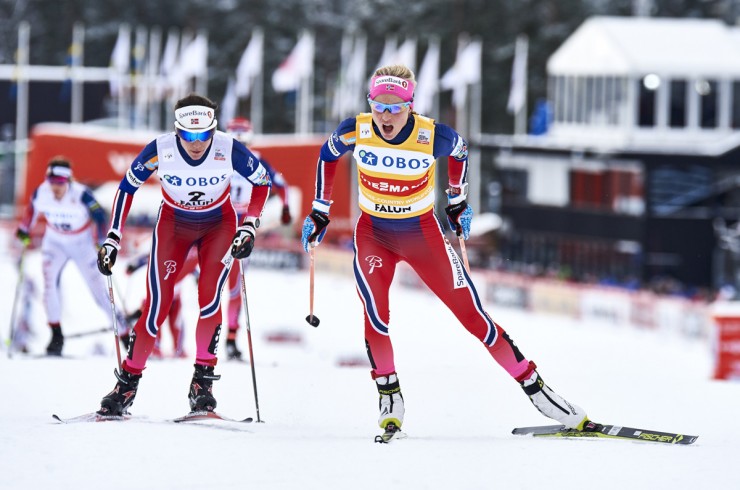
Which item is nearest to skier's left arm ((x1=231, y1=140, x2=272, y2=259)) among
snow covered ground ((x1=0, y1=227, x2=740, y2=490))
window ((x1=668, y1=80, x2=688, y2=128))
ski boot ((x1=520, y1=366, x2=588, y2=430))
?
snow covered ground ((x1=0, y1=227, x2=740, y2=490))

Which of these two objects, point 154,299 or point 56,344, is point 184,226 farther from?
point 56,344

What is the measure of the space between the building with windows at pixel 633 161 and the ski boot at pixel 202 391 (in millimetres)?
28399

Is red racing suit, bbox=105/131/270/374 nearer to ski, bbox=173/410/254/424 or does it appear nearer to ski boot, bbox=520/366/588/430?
ski, bbox=173/410/254/424

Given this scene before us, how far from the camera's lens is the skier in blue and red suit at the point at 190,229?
29.9 ft

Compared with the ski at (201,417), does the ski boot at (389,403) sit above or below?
above

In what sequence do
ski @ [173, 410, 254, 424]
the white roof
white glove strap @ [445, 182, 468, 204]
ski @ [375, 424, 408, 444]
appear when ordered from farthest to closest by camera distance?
the white roof → white glove strap @ [445, 182, 468, 204] → ski @ [173, 410, 254, 424] → ski @ [375, 424, 408, 444]

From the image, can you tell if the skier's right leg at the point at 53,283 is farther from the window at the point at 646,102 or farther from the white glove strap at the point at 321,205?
the window at the point at 646,102

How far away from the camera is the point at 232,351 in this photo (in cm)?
1410

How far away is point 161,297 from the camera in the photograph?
360 inches

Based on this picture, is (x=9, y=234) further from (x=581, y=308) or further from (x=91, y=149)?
(x=581, y=308)

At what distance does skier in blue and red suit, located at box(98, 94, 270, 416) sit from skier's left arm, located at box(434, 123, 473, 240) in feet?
4.20

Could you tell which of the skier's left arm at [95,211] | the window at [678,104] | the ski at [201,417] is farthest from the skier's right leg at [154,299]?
the window at [678,104]

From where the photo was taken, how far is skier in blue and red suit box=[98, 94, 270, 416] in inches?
359

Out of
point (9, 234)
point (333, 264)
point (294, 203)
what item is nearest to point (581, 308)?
point (333, 264)
